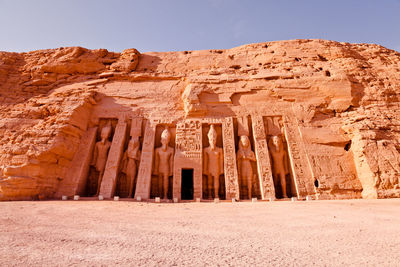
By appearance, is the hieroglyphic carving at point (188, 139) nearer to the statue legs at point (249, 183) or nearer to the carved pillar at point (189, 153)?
the carved pillar at point (189, 153)

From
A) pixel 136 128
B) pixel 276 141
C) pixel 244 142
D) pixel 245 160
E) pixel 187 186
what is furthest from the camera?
pixel 187 186

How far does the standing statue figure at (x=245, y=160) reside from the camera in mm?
8953

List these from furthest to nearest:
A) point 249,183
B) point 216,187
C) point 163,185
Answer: point 163,185 → point 249,183 → point 216,187

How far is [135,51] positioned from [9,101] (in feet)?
22.3

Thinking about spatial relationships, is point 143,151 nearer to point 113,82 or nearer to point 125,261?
point 113,82

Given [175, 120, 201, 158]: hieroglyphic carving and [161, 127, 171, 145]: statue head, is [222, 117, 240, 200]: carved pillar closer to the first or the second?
[175, 120, 201, 158]: hieroglyphic carving

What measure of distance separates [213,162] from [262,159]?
205 centimetres

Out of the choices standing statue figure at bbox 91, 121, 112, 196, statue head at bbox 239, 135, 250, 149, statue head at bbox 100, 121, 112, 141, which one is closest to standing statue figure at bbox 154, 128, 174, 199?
standing statue figure at bbox 91, 121, 112, 196

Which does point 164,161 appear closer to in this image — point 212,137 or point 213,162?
point 213,162

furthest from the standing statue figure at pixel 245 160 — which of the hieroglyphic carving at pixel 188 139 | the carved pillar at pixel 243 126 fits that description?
the hieroglyphic carving at pixel 188 139

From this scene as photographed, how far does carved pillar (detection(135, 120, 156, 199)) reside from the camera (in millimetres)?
8332

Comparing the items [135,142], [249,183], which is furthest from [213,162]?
[135,142]

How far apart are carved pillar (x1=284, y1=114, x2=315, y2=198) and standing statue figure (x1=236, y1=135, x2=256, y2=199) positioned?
5.43ft

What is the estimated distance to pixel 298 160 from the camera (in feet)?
29.6
